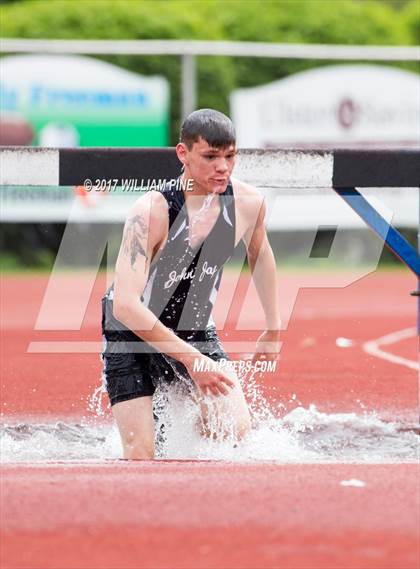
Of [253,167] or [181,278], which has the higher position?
[253,167]

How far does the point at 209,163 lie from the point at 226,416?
1.18m

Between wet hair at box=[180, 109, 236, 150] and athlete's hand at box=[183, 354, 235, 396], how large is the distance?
2.88 feet

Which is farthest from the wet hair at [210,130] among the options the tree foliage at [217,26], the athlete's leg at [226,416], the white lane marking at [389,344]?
the tree foliage at [217,26]

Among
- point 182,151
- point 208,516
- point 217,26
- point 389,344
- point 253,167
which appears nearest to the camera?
point 208,516

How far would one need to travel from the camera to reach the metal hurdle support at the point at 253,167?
21.5ft

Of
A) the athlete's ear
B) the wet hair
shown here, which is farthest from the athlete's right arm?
the wet hair

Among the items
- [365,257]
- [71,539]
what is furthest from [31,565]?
[365,257]

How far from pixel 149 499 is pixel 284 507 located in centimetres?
43

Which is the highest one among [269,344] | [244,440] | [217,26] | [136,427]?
[269,344]

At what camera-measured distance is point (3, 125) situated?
14.6 metres

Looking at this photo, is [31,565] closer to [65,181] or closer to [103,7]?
[65,181]

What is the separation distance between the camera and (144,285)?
5574 mm

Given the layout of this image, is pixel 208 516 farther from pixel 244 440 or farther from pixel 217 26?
pixel 217 26

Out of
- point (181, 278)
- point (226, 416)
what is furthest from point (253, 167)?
point (226, 416)
